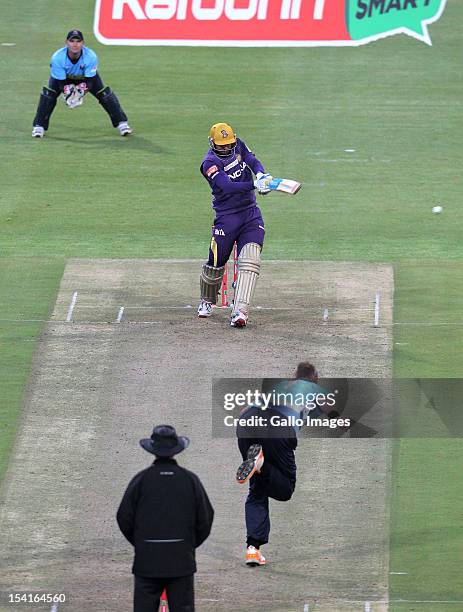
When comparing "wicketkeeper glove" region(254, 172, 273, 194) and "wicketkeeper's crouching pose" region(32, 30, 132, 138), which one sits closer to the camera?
"wicketkeeper glove" region(254, 172, 273, 194)

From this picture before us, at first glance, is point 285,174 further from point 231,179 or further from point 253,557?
point 253,557

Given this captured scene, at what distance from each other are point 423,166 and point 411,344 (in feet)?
23.8

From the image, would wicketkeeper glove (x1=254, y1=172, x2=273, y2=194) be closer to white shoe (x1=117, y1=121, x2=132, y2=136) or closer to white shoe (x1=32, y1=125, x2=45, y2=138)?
white shoe (x1=117, y1=121, x2=132, y2=136)

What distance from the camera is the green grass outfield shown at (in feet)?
52.7

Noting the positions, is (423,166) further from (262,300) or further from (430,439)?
(430,439)

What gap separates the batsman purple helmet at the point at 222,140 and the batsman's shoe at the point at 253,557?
6.29m

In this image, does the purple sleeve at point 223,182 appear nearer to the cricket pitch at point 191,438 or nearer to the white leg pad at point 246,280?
the white leg pad at point 246,280

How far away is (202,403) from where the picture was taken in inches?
627

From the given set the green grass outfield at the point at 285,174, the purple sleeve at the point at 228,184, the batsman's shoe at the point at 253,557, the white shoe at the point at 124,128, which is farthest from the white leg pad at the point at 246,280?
the white shoe at the point at 124,128

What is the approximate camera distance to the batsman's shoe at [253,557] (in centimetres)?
1278

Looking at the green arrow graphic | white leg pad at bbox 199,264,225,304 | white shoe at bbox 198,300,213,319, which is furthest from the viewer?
the green arrow graphic

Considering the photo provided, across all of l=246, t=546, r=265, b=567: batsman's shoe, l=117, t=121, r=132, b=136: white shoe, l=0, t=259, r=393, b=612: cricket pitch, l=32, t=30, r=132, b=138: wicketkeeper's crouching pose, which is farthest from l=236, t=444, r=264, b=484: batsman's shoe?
l=117, t=121, r=132, b=136: white shoe

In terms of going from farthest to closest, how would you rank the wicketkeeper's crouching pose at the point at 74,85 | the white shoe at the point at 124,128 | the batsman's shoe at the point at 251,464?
the white shoe at the point at 124,128, the wicketkeeper's crouching pose at the point at 74,85, the batsman's shoe at the point at 251,464

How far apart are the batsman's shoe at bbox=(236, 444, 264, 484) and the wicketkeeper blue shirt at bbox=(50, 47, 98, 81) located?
13236 mm
